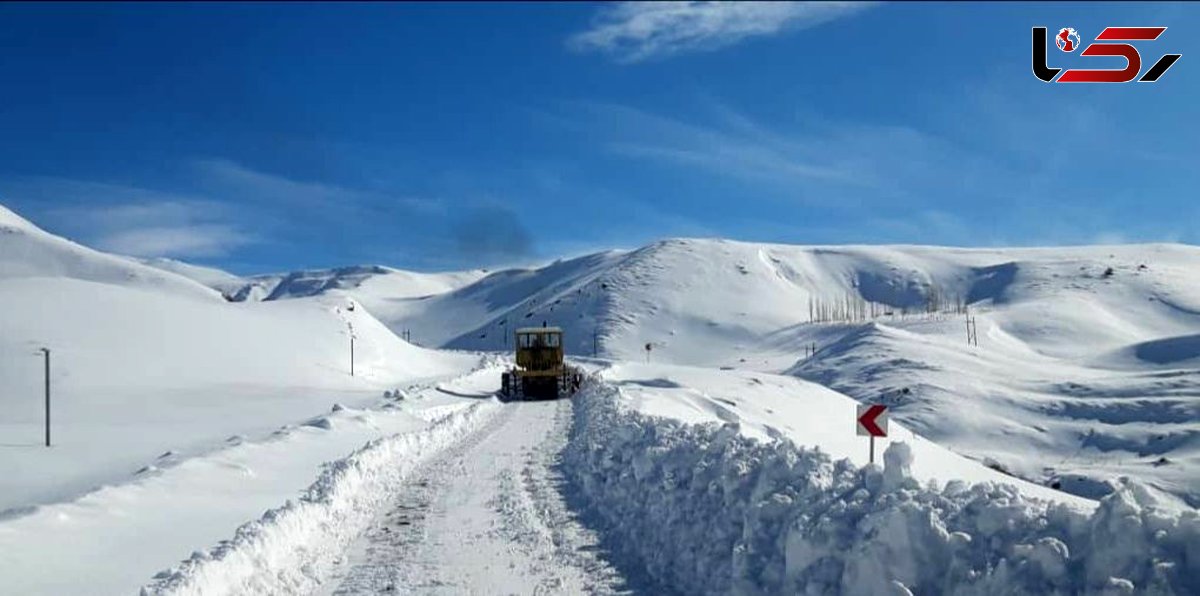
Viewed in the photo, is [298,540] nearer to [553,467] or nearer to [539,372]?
[553,467]

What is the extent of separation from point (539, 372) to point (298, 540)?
101ft

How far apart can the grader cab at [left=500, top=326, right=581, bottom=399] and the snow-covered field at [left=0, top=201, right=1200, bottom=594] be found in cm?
137

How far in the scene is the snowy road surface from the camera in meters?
9.33

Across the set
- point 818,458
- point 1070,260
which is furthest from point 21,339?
point 1070,260

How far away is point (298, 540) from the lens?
10.6 meters

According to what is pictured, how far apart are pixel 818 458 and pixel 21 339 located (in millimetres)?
44827

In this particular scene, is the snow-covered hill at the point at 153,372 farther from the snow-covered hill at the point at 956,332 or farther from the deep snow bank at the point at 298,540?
the snow-covered hill at the point at 956,332

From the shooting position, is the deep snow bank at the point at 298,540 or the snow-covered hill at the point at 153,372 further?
the snow-covered hill at the point at 153,372

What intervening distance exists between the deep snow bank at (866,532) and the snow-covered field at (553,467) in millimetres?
23

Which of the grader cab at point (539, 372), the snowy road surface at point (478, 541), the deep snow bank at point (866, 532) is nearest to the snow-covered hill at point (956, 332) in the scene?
the snowy road surface at point (478, 541)

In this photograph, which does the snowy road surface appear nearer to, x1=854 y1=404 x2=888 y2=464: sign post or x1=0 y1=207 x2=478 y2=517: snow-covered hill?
x1=854 y1=404 x2=888 y2=464: sign post

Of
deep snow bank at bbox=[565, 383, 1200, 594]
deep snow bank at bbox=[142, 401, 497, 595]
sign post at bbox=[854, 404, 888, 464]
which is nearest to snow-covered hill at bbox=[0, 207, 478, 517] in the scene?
deep snow bank at bbox=[142, 401, 497, 595]

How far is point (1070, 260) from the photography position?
544 feet

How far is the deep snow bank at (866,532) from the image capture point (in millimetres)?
5898
